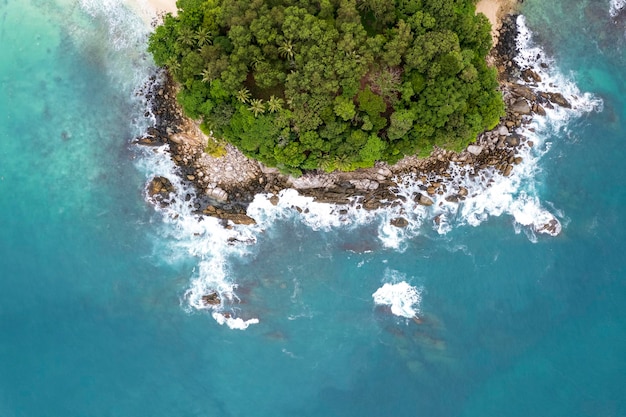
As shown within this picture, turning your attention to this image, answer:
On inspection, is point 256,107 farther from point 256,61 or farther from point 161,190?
point 161,190

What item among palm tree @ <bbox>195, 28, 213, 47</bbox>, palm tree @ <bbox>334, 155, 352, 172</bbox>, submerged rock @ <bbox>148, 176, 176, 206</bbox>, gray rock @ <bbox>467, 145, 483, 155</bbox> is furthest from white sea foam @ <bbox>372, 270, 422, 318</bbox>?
palm tree @ <bbox>195, 28, 213, 47</bbox>

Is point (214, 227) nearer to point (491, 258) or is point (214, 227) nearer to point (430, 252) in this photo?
point (430, 252)

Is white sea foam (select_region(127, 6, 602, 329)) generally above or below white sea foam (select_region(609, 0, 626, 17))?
below

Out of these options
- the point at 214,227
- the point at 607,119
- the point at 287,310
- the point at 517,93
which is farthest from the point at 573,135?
the point at 214,227

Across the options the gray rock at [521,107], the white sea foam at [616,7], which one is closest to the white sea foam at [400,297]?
the gray rock at [521,107]

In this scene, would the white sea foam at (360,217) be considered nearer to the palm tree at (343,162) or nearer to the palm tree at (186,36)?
the palm tree at (343,162)

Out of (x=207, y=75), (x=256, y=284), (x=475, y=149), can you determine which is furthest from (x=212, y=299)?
(x=475, y=149)

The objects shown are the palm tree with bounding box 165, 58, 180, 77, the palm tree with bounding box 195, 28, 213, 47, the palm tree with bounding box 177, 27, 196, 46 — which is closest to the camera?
the palm tree with bounding box 195, 28, 213, 47

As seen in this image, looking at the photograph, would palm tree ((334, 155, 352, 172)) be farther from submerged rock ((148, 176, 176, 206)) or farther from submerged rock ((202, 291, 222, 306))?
submerged rock ((202, 291, 222, 306))
